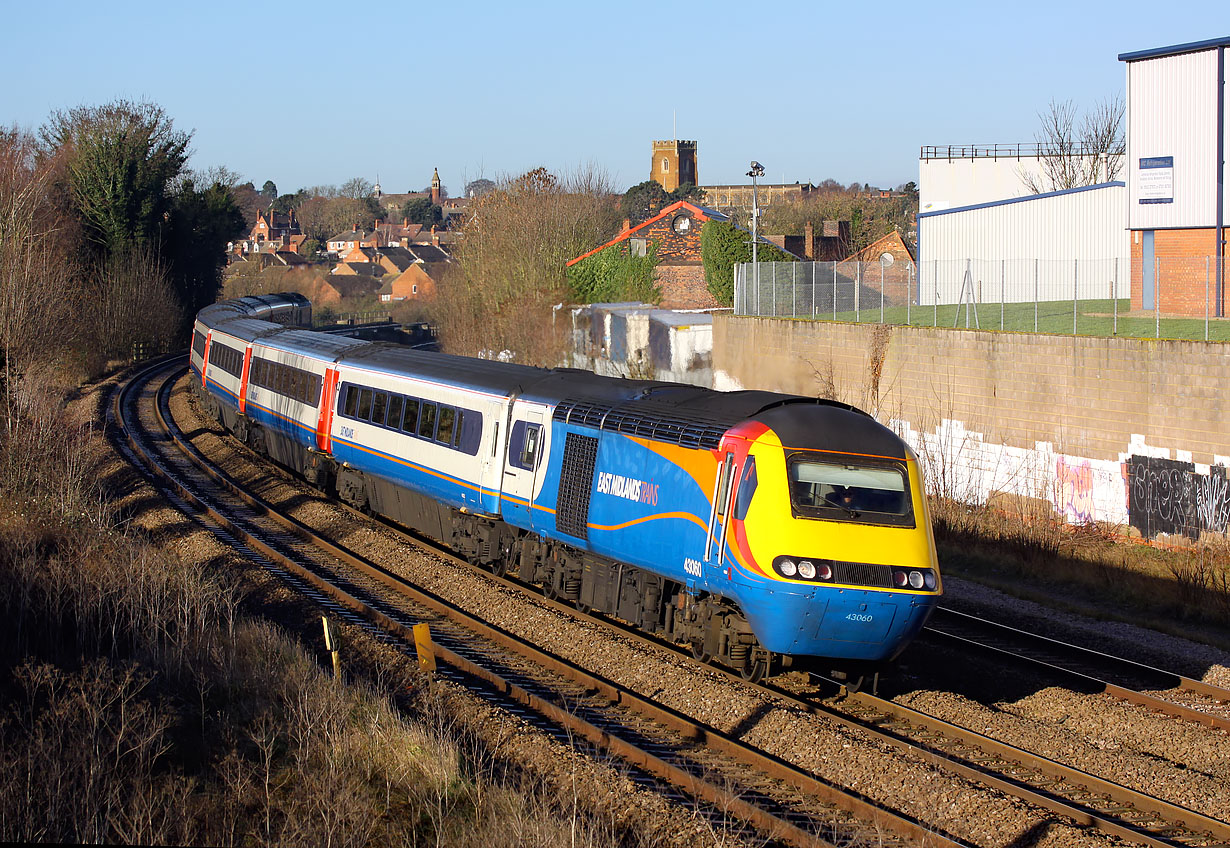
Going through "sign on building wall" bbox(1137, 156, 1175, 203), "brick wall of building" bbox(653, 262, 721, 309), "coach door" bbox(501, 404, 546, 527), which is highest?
"sign on building wall" bbox(1137, 156, 1175, 203)

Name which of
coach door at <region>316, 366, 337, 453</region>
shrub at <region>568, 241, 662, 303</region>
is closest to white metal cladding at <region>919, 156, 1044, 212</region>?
shrub at <region>568, 241, 662, 303</region>

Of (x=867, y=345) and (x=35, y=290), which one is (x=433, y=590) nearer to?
(x=867, y=345)

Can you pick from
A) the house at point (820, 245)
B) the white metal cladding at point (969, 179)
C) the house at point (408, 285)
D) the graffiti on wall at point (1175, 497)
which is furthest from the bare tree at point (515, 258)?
the house at point (408, 285)

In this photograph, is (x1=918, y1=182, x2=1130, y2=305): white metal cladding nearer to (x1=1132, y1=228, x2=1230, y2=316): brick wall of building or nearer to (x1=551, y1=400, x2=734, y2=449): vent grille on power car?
(x1=1132, y1=228, x2=1230, y2=316): brick wall of building

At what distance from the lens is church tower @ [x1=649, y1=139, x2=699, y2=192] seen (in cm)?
14938

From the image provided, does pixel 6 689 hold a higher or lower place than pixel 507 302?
lower

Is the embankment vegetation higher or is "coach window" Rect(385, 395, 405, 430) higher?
"coach window" Rect(385, 395, 405, 430)

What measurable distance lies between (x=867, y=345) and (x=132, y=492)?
15984 millimetres

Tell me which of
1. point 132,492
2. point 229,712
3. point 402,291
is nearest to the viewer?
point 229,712

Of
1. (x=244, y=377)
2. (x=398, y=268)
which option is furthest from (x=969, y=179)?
(x=398, y=268)

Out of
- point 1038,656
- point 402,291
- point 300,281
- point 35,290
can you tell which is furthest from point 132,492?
point 402,291

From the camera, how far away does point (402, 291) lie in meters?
108

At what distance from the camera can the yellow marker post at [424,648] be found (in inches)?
467

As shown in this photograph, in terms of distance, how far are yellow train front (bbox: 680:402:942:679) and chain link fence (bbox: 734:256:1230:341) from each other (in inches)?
493
